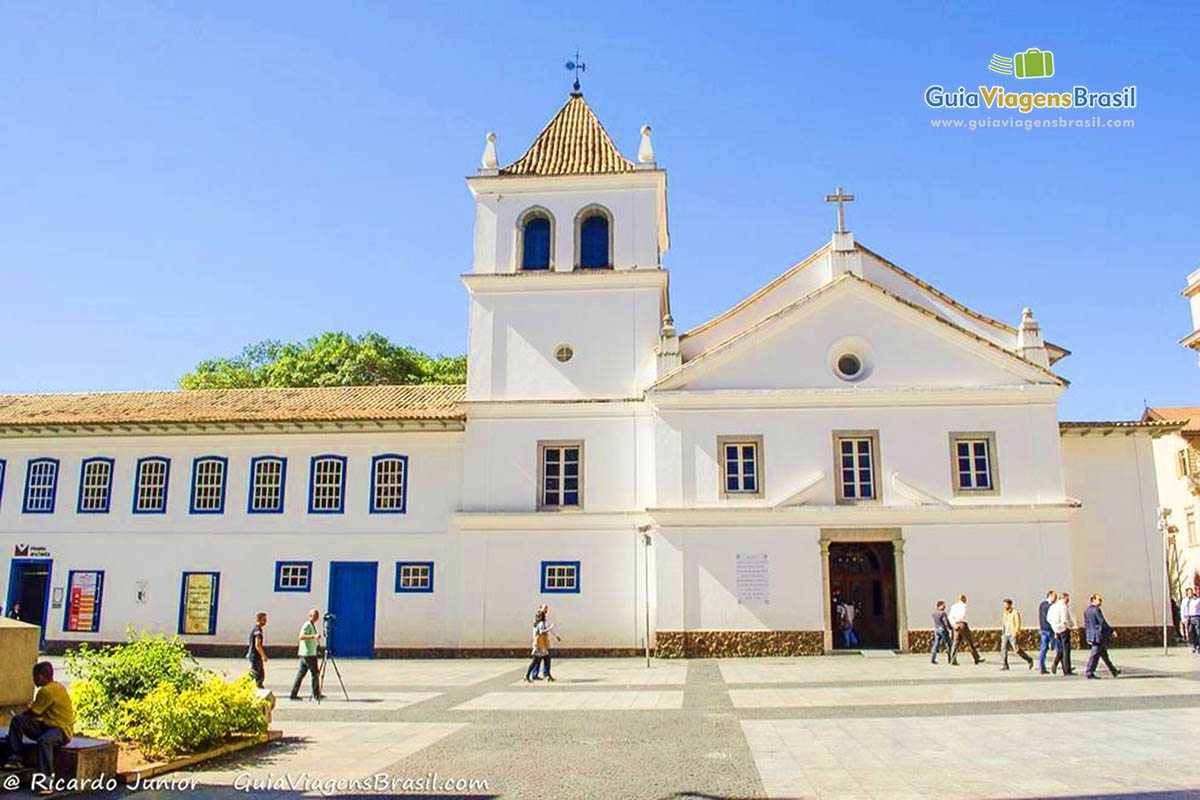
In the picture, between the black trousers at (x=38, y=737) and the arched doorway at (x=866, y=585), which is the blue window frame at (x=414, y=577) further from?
the black trousers at (x=38, y=737)

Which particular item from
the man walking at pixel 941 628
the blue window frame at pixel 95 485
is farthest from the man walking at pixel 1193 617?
the blue window frame at pixel 95 485

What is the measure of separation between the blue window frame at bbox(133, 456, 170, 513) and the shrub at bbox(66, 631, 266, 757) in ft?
57.4

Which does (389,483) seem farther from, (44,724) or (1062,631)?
(44,724)

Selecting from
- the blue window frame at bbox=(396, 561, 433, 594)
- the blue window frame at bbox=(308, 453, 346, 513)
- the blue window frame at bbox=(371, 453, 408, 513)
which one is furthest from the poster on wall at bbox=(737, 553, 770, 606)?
the blue window frame at bbox=(308, 453, 346, 513)

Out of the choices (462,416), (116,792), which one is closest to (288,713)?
(116,792)

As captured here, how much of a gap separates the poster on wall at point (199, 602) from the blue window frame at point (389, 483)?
5267 mm

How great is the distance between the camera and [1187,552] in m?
43.9

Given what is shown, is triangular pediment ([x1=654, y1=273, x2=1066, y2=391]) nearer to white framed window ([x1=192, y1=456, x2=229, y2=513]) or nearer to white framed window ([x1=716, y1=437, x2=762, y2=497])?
white framed window ([x1=716, y1=437, x2=762, y2=497])

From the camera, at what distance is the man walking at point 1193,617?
24438mm

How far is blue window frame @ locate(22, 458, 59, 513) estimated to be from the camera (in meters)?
28.5

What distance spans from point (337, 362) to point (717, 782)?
41539 mm

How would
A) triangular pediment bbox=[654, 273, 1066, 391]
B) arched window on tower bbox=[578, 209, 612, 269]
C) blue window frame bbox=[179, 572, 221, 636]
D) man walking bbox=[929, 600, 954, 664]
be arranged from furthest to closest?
arched window on tower bbox=[578, 209, 612, 269]
blue window frame bbox=[179, 572, 221, 636]
triangular pediment bbox=[654, 273, 1066, 391]
man walking bbox=[929, 600, 954, 664]

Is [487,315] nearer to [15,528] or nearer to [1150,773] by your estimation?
[15,528]

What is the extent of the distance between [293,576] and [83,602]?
21.1ft
